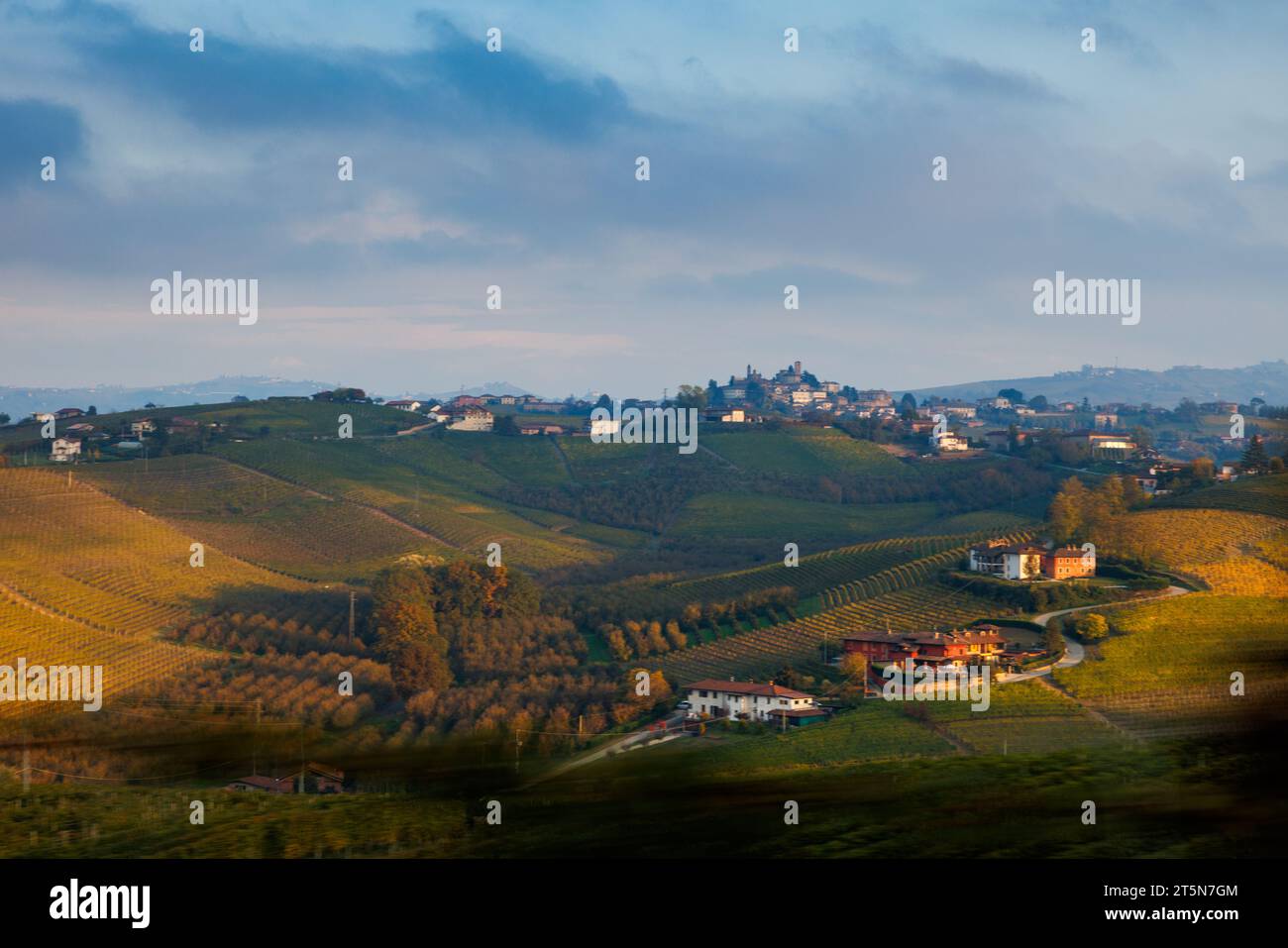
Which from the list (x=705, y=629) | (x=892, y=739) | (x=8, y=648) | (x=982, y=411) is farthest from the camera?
(x=982, y=411)

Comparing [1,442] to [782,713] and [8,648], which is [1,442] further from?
[782,713]

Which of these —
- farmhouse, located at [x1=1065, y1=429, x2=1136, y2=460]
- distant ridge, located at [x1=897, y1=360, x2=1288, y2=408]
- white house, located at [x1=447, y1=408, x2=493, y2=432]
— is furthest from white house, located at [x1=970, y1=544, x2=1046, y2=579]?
distant ridge, located at [x1=897, y1=360, x2=1288, y2=408]

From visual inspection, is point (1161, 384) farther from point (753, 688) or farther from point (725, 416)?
point (753, 688)

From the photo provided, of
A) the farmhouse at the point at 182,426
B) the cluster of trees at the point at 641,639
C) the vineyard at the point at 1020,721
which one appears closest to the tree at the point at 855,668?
the vineyard at the point at 1020,721

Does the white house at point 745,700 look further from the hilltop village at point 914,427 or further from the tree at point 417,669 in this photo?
the hilltop village at point 914,427

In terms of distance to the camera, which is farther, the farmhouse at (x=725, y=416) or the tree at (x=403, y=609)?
the farmhouse at (x=725, y=416)

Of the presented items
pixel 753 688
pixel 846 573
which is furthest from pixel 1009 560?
pixel 753 688

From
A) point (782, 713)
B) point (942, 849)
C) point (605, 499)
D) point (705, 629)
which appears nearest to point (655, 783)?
point (942, 849)
